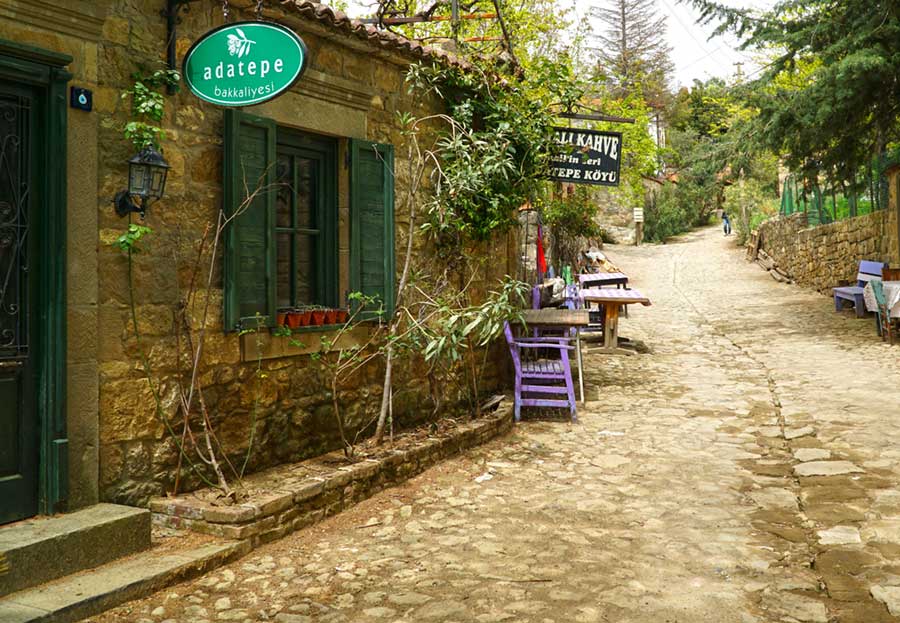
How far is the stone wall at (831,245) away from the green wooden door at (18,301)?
13.4m

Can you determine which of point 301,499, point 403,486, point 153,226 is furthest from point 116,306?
point 403,486

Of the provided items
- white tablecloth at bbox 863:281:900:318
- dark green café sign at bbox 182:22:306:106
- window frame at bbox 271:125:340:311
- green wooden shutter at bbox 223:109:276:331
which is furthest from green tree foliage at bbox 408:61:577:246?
white tablecloth at bbox 863:281:900:318

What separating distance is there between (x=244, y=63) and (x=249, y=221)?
1.09 m

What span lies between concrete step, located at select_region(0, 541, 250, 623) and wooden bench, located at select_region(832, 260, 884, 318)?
12373 mm

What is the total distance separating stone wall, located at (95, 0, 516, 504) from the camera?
4.00 metres

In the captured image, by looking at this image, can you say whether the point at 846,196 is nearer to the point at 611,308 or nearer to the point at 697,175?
the point at 611,308

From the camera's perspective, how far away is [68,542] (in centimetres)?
346

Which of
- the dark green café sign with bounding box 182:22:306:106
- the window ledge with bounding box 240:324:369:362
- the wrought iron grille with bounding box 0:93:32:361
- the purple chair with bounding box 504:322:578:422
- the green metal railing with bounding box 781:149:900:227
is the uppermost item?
the green metal railing with bounding box 781:149:900:227

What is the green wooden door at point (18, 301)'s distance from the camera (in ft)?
11.8

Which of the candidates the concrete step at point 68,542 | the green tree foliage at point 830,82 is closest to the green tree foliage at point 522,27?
the green tree foliage at point 830,82

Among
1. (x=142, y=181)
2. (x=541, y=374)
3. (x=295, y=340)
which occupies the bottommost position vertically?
(x=541, y=374)

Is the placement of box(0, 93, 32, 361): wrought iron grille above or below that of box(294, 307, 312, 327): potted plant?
above

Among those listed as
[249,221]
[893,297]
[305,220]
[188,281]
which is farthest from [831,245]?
[188,281]

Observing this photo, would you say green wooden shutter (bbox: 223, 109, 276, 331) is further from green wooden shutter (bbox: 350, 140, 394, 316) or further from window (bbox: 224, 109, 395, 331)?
green wooden shutter (bbox: 350, 140, 394, 316)
